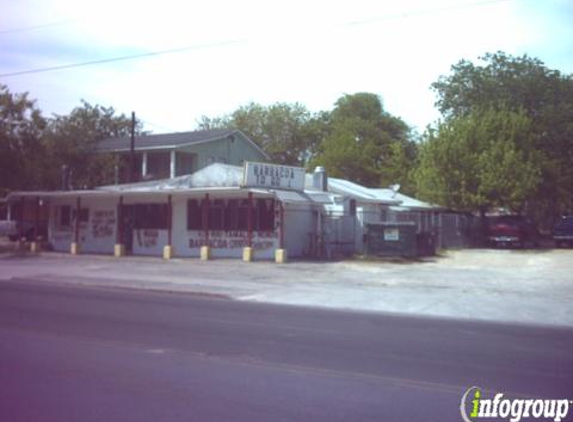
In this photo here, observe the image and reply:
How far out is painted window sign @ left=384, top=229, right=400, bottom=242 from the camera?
26.5 metres

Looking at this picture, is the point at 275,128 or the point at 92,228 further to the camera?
the point at 275,128

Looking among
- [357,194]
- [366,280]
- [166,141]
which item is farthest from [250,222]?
[166,141]

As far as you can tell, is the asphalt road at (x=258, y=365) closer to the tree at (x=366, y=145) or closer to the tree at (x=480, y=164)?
the tree at (x=480, y=164)

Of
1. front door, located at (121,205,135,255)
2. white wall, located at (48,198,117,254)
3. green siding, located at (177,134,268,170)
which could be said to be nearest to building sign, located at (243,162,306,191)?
front door, located at (121,205,135,255)

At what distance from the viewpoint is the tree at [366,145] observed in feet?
185

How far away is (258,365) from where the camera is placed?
788 centimetres

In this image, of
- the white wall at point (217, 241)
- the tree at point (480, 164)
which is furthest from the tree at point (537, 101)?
the white wall at point (217, 241)

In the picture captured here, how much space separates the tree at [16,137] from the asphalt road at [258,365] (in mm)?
19994

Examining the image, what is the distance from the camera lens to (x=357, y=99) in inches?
2793

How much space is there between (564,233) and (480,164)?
6556mm

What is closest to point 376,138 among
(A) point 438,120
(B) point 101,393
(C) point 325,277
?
(A) point 438,120

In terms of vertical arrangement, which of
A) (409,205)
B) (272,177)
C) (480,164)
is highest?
(480,164)

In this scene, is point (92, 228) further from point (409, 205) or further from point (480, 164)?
point (480, 164)

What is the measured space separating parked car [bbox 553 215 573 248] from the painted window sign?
1566 cm
